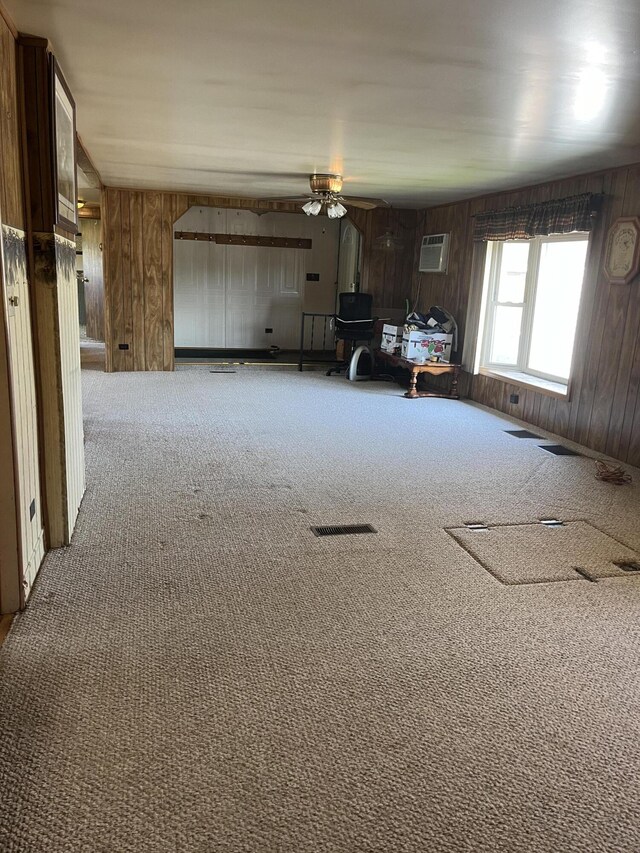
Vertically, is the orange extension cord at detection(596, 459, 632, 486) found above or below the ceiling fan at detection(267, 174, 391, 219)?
below

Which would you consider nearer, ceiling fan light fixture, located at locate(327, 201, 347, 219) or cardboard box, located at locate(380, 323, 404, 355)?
ceiling fan light fixture, located at locate(327, 201, 347, 219)

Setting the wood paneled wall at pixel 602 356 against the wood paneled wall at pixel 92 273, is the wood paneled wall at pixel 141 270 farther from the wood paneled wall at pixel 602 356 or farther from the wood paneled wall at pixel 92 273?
the wood paneled wall at pixel 602 356

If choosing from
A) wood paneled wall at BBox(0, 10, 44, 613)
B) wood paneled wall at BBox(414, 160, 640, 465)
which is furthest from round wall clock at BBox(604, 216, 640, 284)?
wood paneled wall at BBox(0, 10, 44, 613)

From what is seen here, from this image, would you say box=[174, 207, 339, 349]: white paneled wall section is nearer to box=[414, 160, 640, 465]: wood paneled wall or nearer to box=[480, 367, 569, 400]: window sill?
box=[480, 367, 569, 400]: window sill

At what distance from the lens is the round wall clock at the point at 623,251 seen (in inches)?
175

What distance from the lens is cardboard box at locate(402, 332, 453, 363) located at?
6.70 meters

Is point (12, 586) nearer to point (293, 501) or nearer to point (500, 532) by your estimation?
point (293, 501)

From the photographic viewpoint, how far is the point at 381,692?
6.37ft

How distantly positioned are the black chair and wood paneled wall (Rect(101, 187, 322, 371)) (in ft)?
4.90

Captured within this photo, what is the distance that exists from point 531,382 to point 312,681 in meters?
4.46

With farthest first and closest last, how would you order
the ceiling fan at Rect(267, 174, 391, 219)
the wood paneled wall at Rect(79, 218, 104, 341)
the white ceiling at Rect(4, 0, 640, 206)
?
the wood paneled wall at Rect(79, 218, 104, 341), the ceiling fan at Rect(267, 174, 391, 219), the white ceiling at Rect(4, 0, 640, 206)

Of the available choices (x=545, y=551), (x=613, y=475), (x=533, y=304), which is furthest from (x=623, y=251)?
(x=545, y=551)

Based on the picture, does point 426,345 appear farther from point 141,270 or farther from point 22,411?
point 22,411

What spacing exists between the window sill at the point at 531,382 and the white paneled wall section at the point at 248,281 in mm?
4242
